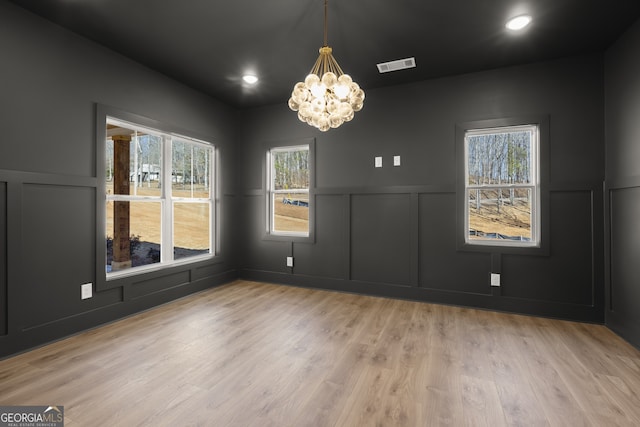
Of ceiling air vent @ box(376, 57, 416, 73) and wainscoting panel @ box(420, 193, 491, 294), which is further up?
ceiling air vent @ box(376, 57, 416, 73)

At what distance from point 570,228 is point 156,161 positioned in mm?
4606

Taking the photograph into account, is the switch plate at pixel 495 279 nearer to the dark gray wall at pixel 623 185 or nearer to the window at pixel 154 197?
the dark gray wall at pixel 623 185

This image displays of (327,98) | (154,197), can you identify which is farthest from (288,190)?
(327,98)

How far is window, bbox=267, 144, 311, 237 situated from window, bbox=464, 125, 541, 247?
2.13 meters

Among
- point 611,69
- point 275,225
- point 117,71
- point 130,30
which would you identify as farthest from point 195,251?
point 611,69

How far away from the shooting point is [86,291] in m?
2.84

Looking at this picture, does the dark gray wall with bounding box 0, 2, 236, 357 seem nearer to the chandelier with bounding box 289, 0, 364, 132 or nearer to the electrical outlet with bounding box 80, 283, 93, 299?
the electrical outlet with bounding box 80, 283, 93, 299

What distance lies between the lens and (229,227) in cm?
473

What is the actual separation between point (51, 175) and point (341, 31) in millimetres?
2777

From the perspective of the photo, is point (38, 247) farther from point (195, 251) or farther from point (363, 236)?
point (363, 236)

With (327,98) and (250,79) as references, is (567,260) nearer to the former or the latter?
(327,98)

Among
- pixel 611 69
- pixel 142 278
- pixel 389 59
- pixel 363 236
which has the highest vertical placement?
pixel 389 59

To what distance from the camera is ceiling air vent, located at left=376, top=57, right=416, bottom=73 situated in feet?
10.7

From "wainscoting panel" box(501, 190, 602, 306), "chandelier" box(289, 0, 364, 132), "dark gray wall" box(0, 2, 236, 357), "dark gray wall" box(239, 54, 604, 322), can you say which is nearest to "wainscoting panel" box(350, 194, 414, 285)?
"dark gray wall" box(239, 54, 604, 322)
